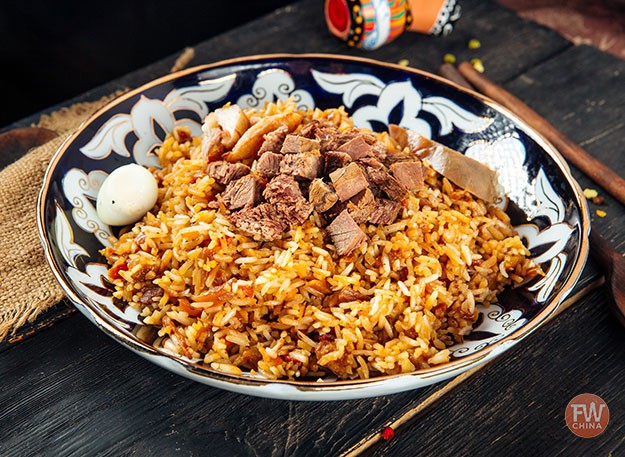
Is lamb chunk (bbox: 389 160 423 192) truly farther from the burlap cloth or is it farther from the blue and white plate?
the burlap cloth

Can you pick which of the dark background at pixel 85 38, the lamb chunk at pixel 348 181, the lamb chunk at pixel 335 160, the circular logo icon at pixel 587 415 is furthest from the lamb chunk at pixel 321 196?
the dark background at pixel 85 38

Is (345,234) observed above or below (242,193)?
below

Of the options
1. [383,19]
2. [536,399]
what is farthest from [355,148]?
[383,19]

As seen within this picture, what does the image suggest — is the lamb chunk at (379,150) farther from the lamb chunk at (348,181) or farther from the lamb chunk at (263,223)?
the lamb chunk at (263,223)

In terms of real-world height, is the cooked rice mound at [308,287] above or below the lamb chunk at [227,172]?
below

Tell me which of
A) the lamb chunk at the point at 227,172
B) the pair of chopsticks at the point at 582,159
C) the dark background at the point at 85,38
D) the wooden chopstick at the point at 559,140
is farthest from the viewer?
the dark background at the point at 85,38

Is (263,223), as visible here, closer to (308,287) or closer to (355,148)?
(308,287)

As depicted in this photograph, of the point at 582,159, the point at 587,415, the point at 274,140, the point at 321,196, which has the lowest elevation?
the point at 587,415

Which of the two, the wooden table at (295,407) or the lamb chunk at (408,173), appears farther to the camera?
the lamb chunk at (408,173)
